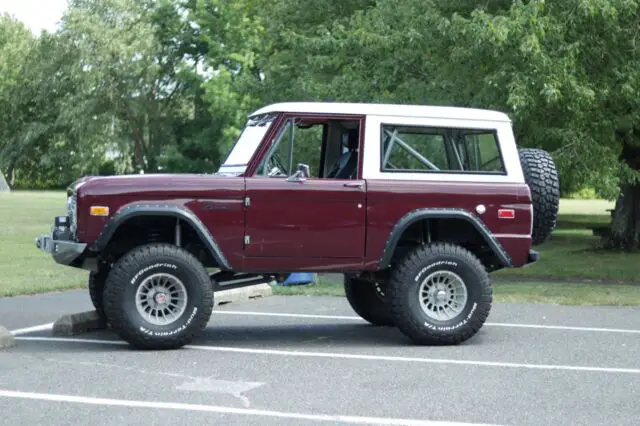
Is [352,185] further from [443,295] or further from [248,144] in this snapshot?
[443,295]

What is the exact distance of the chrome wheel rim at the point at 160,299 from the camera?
9.70 metres

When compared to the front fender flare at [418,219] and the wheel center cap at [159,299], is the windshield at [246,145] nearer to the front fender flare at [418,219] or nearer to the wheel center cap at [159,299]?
the wheel center cap at [159,299]

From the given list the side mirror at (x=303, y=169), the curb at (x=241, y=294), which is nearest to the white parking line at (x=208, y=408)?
the side mirror at (x=303, y=169)

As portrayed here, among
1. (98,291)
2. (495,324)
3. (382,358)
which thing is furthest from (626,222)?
(382,358)

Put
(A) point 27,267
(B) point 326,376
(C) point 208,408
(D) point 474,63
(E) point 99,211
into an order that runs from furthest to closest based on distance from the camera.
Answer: (A) point 27,267 < (D) point 474,63 < (E) point 99,211 < (B) point 326,376 < (C) point 208,408

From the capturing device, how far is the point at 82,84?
69.2m

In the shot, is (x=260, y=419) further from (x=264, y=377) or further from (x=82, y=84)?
(x=82, y=84)

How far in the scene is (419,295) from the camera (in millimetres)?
10242

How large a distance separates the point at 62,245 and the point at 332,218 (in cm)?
236

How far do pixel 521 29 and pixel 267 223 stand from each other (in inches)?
321

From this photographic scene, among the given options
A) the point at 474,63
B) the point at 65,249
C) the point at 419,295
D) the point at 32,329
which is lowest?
the point at 32,329

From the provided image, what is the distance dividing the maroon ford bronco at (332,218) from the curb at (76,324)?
0.44 metres

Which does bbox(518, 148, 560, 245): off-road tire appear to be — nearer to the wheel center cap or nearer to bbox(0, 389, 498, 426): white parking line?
the wheel center cap

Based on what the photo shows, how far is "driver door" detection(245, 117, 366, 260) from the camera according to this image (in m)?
9.99
